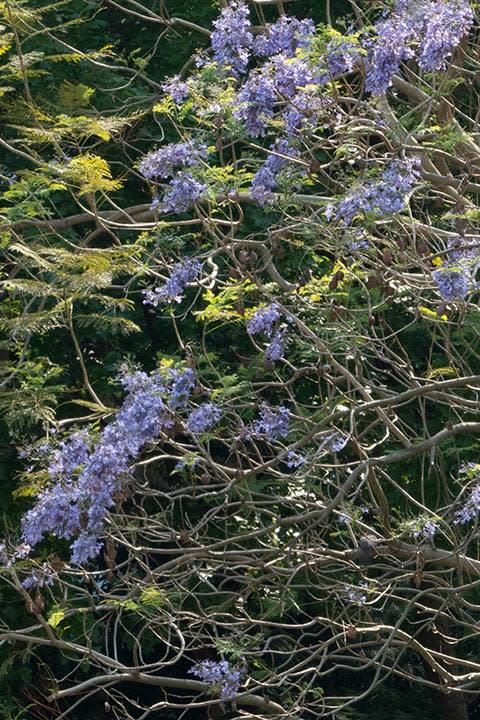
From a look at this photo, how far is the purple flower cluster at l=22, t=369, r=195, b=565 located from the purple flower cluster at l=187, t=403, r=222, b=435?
22 cm

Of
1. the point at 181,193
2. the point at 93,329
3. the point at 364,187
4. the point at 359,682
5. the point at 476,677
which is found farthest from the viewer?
the point at 359,682

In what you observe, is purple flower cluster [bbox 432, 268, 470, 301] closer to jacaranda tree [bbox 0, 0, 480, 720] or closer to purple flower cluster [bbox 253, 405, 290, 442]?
jacaranda tree [bbox 0, 0, 480, 720]

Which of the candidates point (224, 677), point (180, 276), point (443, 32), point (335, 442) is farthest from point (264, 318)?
point (224, 677)

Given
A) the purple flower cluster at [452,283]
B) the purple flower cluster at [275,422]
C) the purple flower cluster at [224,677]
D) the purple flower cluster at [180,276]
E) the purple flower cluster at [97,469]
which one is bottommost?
the purple flower cluster at [224,677]

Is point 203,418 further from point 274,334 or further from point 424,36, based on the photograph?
point 424,36

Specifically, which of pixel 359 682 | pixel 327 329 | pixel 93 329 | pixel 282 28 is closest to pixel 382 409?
pixel 327 329

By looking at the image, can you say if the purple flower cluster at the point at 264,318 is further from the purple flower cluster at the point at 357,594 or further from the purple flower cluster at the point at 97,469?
the purple flower cluster at the point at 357,594

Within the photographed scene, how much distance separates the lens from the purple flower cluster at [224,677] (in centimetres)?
589

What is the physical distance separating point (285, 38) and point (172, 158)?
83 centimetres

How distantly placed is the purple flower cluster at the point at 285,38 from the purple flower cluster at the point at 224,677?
261 centimetres

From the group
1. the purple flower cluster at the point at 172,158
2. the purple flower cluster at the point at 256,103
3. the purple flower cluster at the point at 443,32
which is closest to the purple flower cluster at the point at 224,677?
the purple flower cluster at the point at 172,158

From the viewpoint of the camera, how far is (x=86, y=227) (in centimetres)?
944

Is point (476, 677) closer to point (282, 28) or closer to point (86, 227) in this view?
point (282, 28)

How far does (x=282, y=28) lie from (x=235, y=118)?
2.13 ft
